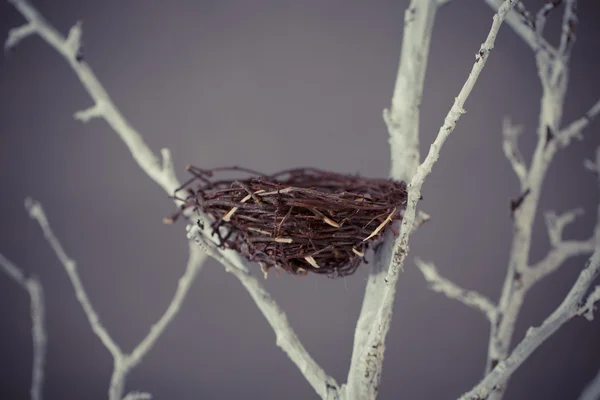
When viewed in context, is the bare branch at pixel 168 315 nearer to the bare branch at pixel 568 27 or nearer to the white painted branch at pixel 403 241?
the white painted branch at pixel 403 241

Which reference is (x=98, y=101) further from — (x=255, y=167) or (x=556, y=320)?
(x=556, y=320)

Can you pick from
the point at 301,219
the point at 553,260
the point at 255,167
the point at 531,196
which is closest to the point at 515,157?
the point at 531,196

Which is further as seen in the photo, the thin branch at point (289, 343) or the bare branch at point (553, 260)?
the bare branch at point (553, 260)

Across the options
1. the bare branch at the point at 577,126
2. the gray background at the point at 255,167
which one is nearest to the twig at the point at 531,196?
the bare branch at the point at 577,126

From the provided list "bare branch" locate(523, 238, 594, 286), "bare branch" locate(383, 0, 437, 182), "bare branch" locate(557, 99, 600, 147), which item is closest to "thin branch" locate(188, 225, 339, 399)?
"bare branch" locate(383, 0, 437, 182)

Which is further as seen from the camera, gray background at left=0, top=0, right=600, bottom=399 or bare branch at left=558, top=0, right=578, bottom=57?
gray background at left=0, top=0, right=600, bottom=399

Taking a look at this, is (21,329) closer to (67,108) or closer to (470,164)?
(67,108)

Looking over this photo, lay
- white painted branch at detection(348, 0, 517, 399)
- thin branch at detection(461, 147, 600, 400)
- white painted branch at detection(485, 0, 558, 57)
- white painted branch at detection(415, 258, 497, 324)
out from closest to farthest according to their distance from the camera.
Answer: white painted branch at detection(348, 0, 517, 399) → thin branch at detection(461, 147, 600, 400) → white painted branch at detection(485, 0, 558, 57) → white painted branch at detection(415, 258, 497, 324)

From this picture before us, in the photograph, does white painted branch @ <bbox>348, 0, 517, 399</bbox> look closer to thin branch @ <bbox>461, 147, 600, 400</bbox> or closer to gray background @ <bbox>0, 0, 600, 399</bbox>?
thin branch @ <bbox>461, 147, 600, 400</bbox>
